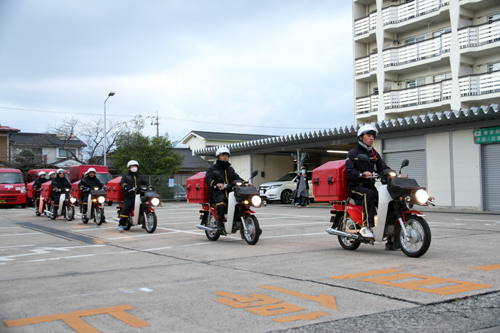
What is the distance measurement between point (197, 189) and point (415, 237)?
527 centimetres

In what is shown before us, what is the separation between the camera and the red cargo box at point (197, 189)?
1070 centimetres

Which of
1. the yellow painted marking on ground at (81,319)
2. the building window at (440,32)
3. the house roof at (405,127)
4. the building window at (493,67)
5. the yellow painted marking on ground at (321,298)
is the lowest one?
the yellow painted marking on ground at (81,319)

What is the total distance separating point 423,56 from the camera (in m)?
32.9

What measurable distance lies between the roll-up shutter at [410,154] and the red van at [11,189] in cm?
2147

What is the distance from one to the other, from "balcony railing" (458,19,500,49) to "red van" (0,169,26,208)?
93.4 ft

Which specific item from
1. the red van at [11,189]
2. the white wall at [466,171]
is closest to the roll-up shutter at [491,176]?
the white wall at [466,171]

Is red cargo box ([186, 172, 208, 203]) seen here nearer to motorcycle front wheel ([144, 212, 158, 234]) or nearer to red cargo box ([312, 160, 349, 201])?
motorcycle front wheel ([144, 212, 158, 234])

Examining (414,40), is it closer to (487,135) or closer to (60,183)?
(487,135)

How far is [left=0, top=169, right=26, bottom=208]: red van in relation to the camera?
29.2m

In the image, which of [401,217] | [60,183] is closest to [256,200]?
[401,217]

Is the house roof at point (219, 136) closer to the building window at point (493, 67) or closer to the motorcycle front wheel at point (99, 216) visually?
the building window at point (493, 67)

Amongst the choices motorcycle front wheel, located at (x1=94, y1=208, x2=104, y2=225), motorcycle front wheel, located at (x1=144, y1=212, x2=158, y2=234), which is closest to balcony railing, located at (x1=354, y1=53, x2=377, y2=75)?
motorcycle front wheel, located at (x1=94, y1=208, x2=104, y2=225)

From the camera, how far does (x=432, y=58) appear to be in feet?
105

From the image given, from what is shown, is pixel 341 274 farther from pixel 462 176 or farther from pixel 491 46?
pixel 491 46
